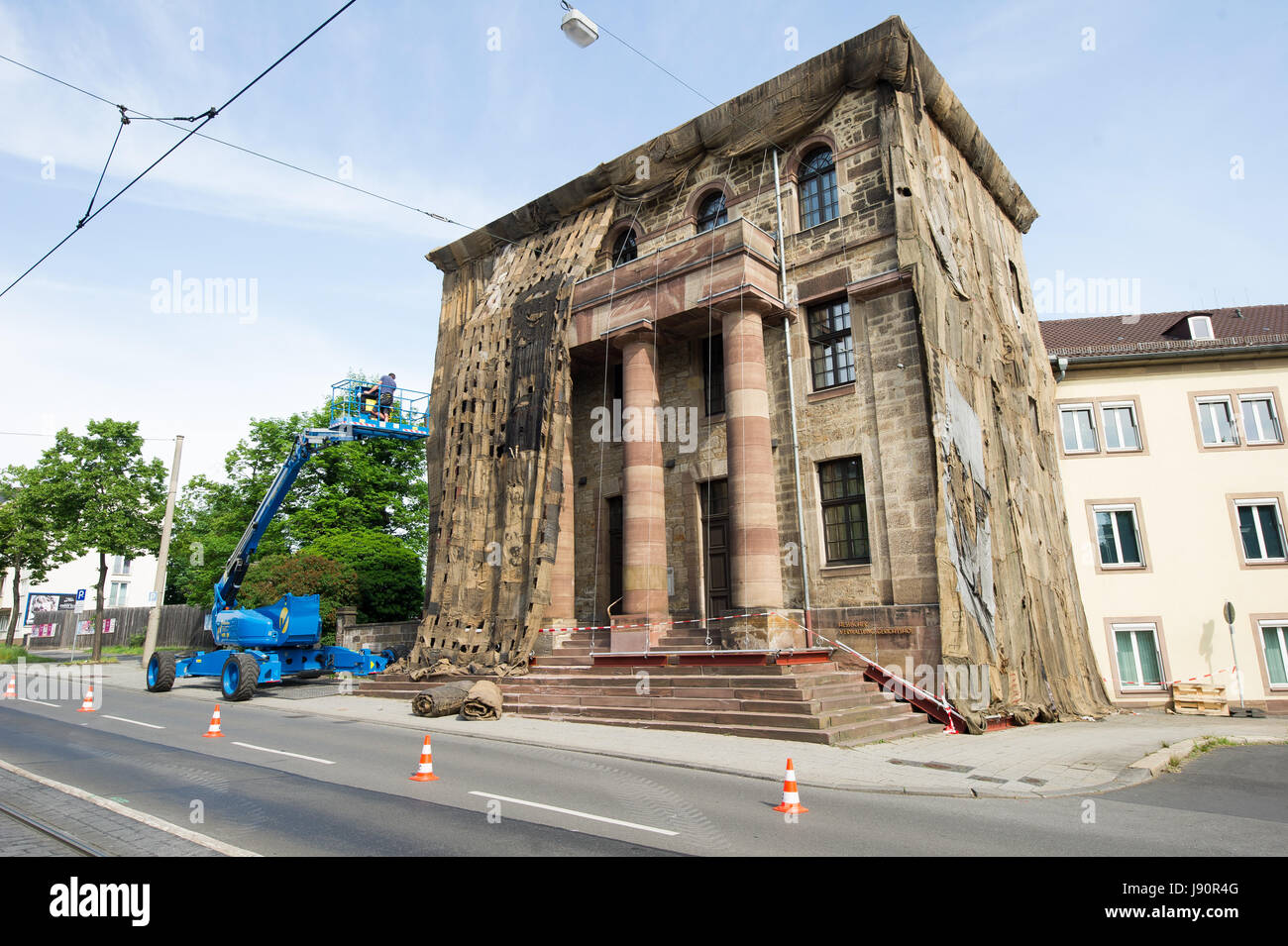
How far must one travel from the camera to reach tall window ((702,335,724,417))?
18.8 meters

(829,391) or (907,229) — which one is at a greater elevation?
(907,229)

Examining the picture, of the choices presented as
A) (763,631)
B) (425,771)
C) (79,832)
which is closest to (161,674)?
(425,771)

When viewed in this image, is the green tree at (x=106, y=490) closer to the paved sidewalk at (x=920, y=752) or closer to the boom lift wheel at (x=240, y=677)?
the boom lift wheel at (x=240, y=677)

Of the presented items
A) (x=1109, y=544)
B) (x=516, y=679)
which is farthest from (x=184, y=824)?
(x=1109, y=544)

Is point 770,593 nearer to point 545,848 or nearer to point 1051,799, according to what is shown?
point 1051,799

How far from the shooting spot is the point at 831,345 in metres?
17.3

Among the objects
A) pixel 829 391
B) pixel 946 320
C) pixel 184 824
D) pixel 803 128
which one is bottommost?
pixel 184 824

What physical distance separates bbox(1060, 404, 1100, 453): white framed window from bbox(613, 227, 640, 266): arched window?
14081 millimetres

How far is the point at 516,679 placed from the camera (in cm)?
1641

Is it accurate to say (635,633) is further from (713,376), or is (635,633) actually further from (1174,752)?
(1174,752)

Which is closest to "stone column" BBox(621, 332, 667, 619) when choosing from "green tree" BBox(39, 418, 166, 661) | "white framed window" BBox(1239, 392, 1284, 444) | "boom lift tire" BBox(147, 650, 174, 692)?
"boom lift tire" BBox(147, 650, 174, 692)

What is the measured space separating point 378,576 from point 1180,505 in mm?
27253

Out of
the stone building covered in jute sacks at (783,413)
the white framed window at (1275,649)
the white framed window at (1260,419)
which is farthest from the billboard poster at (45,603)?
the white framed window at (1260,419)

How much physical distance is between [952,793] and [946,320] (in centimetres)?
1075
